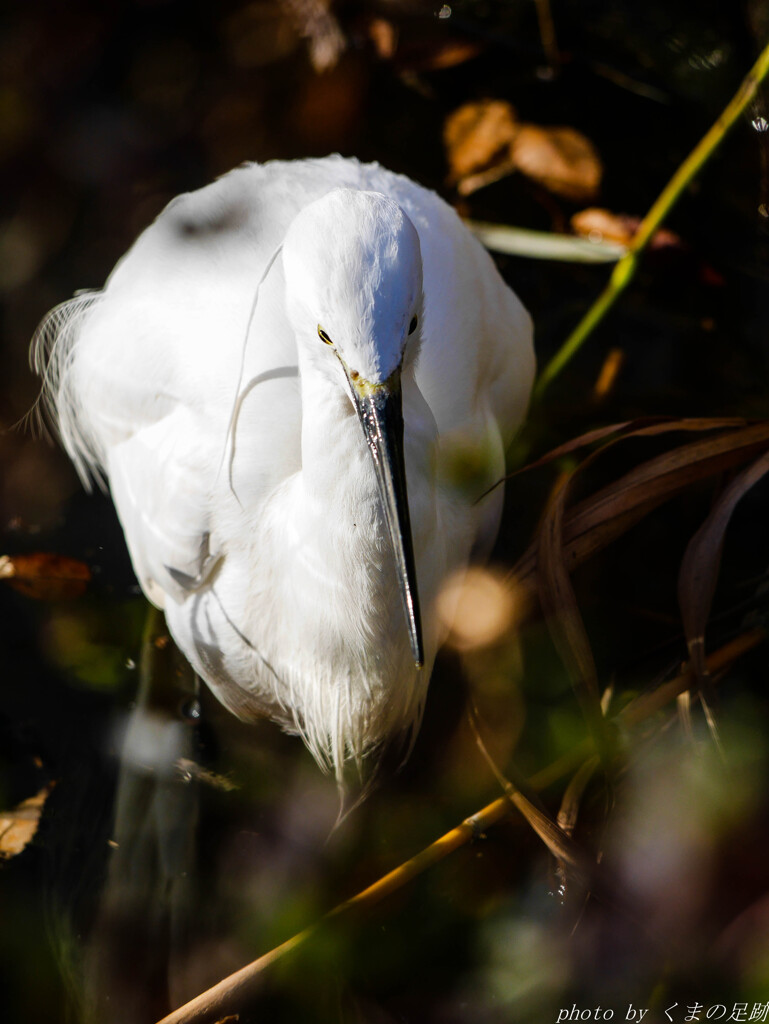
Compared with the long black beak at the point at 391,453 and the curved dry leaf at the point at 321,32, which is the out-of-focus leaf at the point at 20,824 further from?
the curved dry leaf at the point at 321,32

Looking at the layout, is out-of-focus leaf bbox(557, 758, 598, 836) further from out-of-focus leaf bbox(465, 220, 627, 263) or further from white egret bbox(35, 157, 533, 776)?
out-of-focus leaf bbox(465, 220, 627, 263)

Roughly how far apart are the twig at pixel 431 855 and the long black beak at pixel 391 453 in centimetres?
56

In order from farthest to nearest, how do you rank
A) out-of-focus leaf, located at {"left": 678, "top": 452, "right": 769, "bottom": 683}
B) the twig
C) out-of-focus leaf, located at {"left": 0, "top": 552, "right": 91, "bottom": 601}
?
1. out-of-focus leaf, located at {"left": 0, "top": 552, "right": 91, "bottom": 601}
2. out-of-focus leaf, located at {"left": 678, "top": 452, "right": 769, "bottom": 683}
3. the twig

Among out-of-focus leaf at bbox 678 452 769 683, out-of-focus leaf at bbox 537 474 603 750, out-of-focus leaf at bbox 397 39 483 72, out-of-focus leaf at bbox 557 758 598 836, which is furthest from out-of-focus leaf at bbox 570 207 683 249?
out-of-focus leaf at bbox 557 758 598 836

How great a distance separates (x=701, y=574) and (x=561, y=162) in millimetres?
1292

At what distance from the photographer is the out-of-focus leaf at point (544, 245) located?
2098 mm

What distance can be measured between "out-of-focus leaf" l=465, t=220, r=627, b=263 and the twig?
1040 mm

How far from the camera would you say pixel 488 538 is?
1.54m

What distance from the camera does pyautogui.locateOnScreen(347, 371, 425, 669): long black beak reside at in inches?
34.6

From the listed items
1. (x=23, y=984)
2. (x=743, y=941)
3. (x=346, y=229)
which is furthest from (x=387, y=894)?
(x=346, y=229)

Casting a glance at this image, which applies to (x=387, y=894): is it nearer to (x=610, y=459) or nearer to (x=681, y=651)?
(x=681, y=651)

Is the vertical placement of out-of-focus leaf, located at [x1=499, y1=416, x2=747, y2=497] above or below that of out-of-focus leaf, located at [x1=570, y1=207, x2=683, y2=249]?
below

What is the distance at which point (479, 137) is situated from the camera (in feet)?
7.50

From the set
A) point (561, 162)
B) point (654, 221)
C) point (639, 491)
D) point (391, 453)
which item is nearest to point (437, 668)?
point (639, 491)
